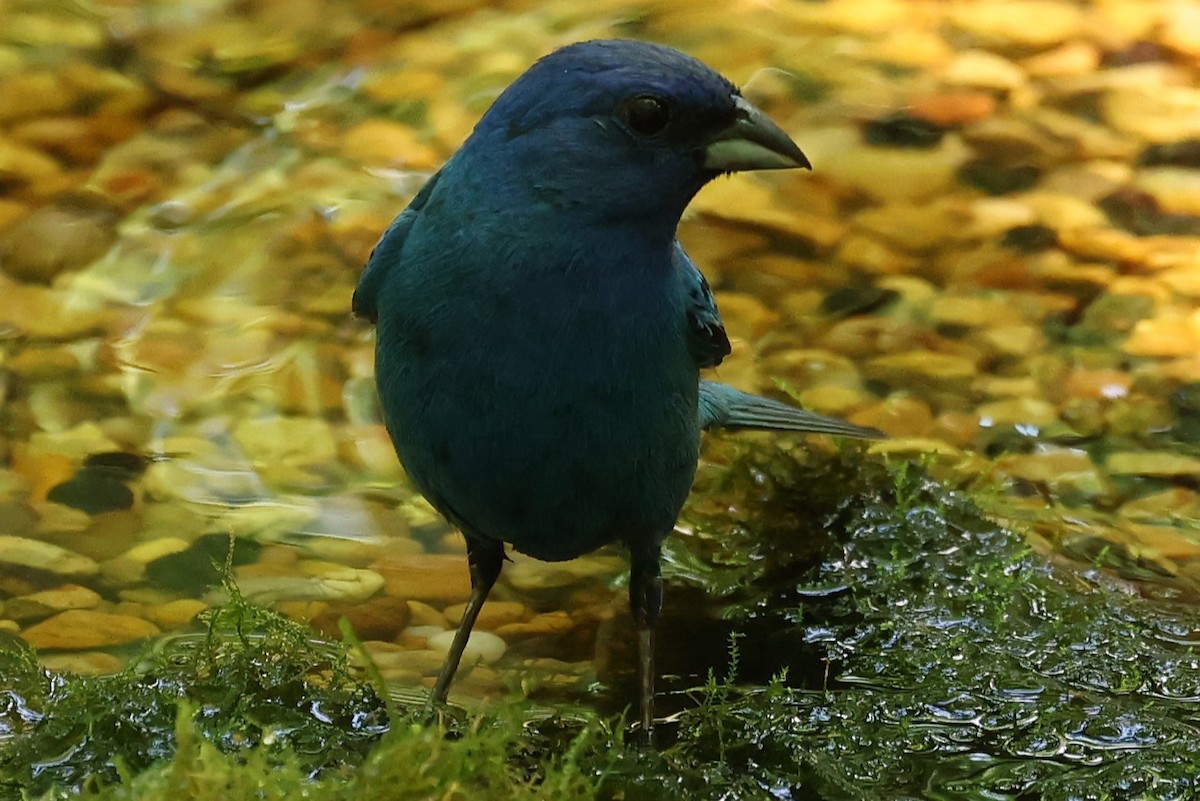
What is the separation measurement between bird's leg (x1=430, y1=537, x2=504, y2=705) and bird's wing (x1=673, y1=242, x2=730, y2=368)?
2.30ft

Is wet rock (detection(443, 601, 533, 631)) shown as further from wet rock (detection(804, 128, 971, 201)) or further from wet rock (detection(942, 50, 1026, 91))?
wet rock (detection(942, 50, 1026, 91))

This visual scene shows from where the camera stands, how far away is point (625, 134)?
2.76 metres

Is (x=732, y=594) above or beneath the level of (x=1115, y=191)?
beneath

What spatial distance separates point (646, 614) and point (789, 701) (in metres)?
0.39

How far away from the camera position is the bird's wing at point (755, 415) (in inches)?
150

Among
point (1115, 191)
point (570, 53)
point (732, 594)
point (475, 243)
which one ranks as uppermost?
point (570, 53)

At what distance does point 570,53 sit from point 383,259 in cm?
59

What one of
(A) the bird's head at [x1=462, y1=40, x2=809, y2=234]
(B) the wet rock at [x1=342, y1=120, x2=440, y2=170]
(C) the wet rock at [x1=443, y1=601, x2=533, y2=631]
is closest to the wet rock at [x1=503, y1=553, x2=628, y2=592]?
(C) the wet rock at [x1=443, y1=601, x2=533, y2=631]

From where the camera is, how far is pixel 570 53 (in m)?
2.82

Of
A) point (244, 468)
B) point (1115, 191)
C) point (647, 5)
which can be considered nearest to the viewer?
point (244, 468)

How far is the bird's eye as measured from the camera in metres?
2.74

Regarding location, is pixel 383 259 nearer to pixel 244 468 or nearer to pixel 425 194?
pixel 425 194

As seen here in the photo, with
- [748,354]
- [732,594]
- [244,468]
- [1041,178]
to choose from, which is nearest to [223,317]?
[244,468]

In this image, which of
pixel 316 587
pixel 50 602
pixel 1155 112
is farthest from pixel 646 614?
pixel 1155 112
